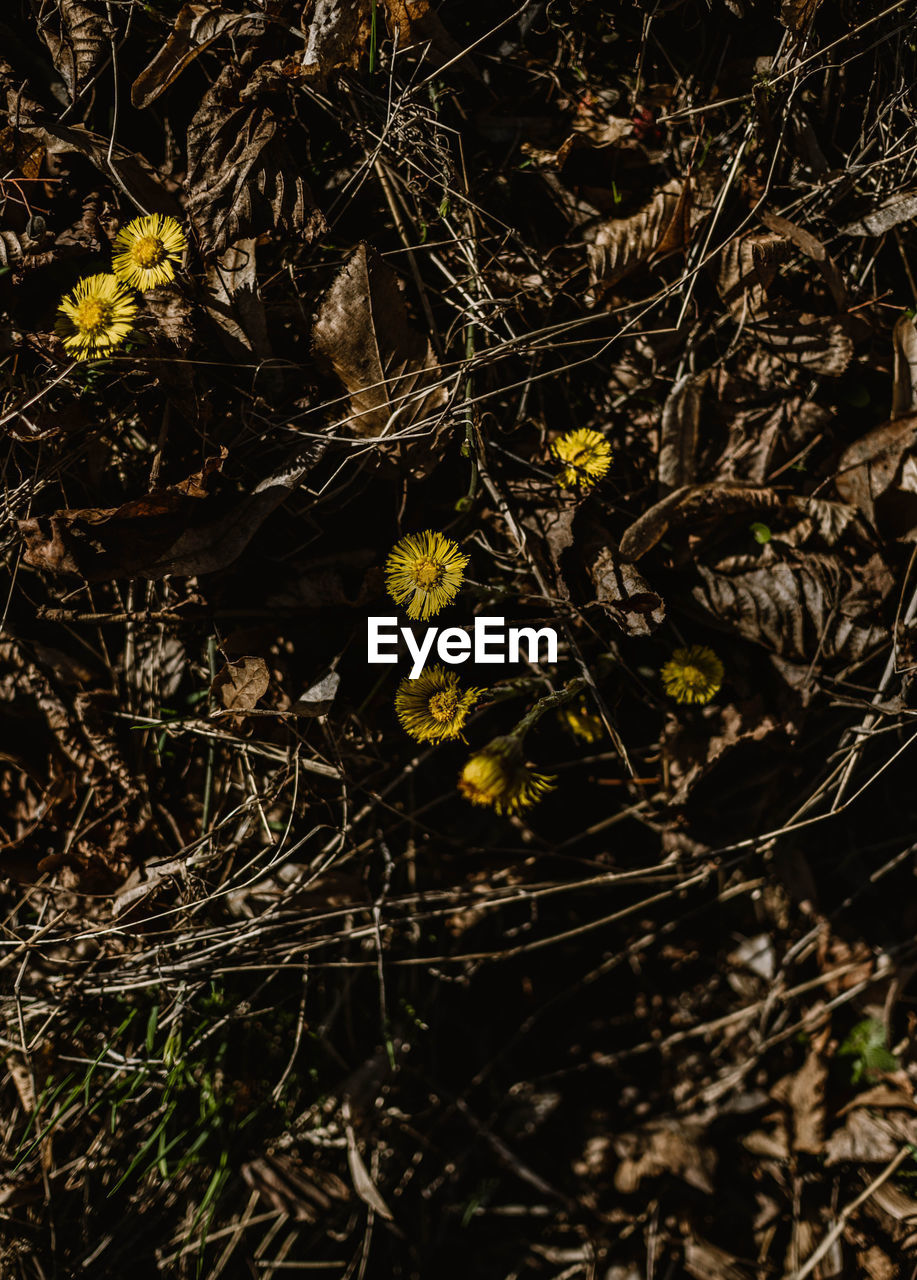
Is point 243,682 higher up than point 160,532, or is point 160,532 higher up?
point 160,532

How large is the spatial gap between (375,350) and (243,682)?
2.08ft

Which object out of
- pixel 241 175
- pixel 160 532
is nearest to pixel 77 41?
pixel 241 175

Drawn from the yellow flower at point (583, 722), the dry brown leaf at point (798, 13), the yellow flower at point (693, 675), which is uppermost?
the dry brown leaf at point (798, 13)

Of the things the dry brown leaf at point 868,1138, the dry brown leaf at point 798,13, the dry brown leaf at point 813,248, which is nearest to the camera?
the dry brown leaf at point 798,13

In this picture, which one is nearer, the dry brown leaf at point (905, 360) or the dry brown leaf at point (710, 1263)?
the dry brown leaf at point (905, 360)

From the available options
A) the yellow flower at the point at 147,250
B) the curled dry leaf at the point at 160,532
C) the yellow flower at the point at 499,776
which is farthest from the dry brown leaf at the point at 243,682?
the yellow flower at the point at 147,250

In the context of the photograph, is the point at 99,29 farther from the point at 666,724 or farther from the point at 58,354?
the point at 666,724

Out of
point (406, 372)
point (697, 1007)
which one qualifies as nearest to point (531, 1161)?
point (697, 1007)

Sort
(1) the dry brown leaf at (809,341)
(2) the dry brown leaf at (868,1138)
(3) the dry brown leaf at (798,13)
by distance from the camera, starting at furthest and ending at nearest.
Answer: (2) the dry brown leaf at (868,1138), (1) the dry brown leaf at (809,341), (3) the dry brown leaf at (798,13)

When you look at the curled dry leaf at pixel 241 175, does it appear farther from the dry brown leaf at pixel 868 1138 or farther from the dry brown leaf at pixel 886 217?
the dry brown leaf at pixel 868 1138

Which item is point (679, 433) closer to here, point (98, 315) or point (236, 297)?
point (236, 297)

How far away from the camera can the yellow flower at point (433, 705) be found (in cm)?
132

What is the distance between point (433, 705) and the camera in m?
1.33

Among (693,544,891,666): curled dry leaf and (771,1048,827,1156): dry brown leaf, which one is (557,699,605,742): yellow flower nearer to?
(693,544,891,666): curled dry leaf
